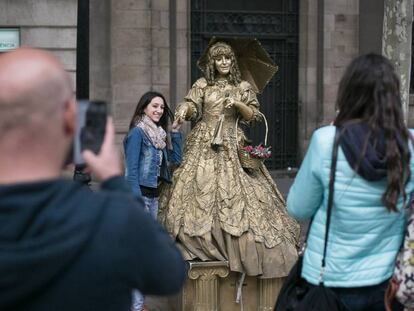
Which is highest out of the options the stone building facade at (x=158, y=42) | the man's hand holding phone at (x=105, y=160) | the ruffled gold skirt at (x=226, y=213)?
the stone building facade at (x=158, y=42)

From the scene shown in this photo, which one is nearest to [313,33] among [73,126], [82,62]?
[82,62]

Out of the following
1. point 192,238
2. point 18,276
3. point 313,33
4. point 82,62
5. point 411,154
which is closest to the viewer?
point 18,276

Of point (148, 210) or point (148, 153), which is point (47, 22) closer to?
point (148, 153)

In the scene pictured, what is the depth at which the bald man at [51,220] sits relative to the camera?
1852mm

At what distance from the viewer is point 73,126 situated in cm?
193

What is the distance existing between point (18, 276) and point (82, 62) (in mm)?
5572

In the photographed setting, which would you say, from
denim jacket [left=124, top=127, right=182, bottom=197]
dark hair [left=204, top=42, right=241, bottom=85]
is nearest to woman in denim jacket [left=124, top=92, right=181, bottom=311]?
denim jacket [left=124, top=127, right=182, bottom=197]

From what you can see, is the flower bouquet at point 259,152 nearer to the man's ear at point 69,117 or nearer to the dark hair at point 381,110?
the dark hair at point 381,110

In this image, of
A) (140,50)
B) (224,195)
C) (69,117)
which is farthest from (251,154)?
(140,50)

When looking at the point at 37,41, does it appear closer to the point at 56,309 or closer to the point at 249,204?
the point at 249,204

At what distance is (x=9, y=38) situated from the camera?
586 inches

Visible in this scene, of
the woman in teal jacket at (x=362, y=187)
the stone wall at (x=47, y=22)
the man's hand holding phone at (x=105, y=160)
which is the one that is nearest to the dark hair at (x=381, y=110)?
the woman in teal jacket at (x=362, y=187)

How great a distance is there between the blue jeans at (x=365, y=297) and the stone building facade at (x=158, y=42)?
11.8 metres

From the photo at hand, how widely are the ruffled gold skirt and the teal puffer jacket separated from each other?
2.78 m
